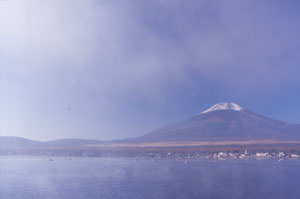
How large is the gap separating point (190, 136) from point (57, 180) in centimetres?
4788

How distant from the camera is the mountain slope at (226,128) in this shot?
68.8 metres

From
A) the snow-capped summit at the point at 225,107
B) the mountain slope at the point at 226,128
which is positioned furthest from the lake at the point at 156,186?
the snow-capped summit at the point at 225,107

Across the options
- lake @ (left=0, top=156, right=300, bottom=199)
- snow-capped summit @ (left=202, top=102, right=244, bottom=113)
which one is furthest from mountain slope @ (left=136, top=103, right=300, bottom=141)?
lake @ (left=0, top=156, right=300, bottom=199)

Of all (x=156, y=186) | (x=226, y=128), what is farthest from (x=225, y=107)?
(x=156, y=186)

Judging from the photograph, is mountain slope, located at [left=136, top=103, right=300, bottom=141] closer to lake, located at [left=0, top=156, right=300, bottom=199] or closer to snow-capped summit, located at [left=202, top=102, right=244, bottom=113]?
snow-capped summit, located at [left=202, top=102, right=244, bottom=113]

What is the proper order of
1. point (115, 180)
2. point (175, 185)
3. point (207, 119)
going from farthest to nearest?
point (207, 119)
point (115, 180)
point (175, 185)

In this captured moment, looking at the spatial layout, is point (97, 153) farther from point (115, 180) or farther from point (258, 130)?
point (258, 130)

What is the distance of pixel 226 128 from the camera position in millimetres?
75250

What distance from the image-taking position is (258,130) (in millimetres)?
73875

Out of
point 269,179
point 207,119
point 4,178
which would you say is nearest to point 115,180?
point 4,178

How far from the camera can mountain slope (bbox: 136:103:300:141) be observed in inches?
2709

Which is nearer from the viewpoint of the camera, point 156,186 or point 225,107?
point 156,186

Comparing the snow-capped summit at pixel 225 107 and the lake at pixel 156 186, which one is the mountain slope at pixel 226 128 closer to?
the snow-capped summit at pixel 225 107

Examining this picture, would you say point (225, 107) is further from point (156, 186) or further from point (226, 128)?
point (156, 186)
